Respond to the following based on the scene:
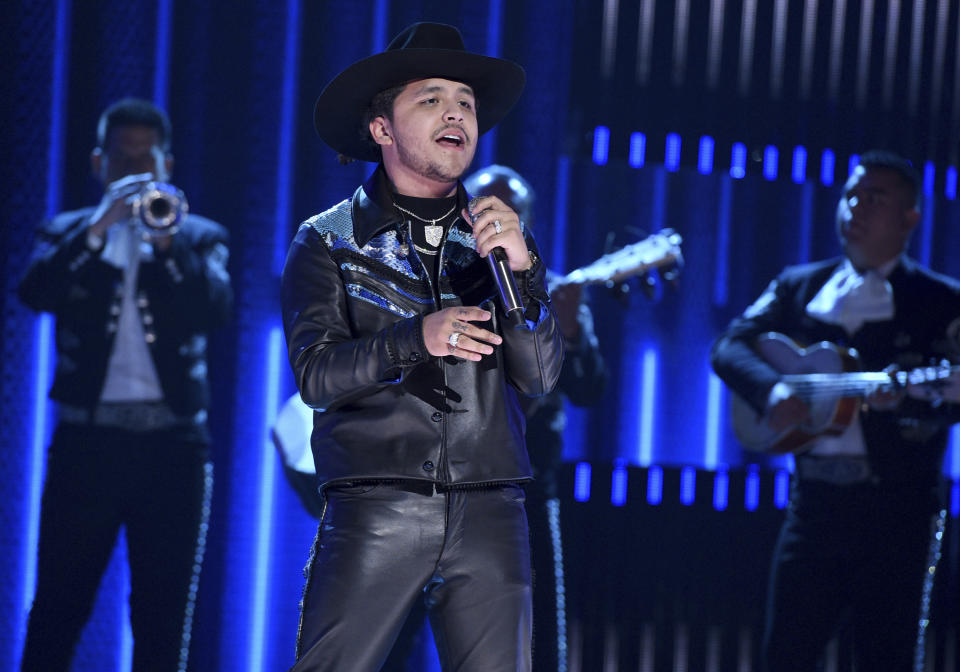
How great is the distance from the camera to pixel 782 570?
3775mm

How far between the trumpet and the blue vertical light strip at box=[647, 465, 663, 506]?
197 cm

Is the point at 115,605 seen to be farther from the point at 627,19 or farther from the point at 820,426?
the point at 627,19

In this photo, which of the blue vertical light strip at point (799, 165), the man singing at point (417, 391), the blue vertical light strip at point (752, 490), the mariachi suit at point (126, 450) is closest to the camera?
the man singing at point (417, 391)

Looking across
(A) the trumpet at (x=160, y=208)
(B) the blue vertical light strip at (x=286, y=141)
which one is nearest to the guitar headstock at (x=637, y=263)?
(B) the blue vertical light strip at (x=286, y=141)

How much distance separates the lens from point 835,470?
3803 millimetres

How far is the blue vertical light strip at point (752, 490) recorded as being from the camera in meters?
4.01

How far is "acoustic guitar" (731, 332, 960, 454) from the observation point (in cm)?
375

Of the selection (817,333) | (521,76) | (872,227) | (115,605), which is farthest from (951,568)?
(115,605)

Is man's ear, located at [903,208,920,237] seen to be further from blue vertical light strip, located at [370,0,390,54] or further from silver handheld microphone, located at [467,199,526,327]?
→ silver handheld microphone, located at [467,199,526,327]

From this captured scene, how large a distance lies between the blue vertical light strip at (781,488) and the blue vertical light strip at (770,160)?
3.84ft

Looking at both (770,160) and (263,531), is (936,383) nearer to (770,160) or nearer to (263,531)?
(770,160)

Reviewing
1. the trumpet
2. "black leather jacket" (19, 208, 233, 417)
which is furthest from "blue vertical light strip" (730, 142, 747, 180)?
the trumpet

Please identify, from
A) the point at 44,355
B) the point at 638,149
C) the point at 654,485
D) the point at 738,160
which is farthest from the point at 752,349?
the point at 44,355

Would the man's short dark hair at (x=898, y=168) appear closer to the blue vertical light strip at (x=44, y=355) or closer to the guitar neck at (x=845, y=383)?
the guitar neck at (x=845, y=383)
